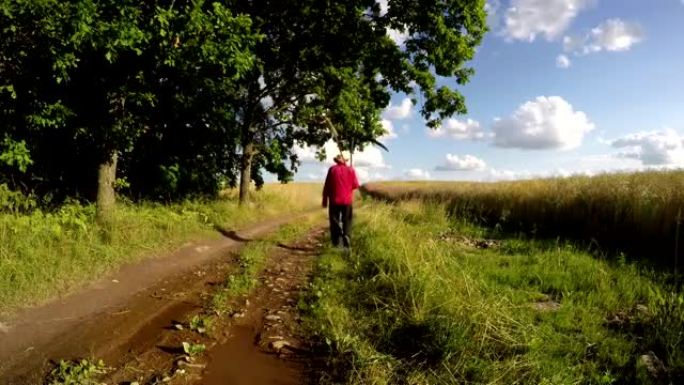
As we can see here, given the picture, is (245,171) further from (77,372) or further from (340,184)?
(77,372)

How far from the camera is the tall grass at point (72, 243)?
7.20 metres

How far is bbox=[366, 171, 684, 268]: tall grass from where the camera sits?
10.1 m

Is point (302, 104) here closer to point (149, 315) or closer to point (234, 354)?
point (149, 315)

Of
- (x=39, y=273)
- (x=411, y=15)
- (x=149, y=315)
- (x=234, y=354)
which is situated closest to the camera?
(x=234, y=354)

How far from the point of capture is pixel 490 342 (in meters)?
4.97

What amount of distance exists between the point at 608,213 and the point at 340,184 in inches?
259

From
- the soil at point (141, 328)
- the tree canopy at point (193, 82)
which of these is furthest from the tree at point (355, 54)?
the soil at point (141, 328)

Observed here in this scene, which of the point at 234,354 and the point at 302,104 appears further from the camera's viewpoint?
the point at 302,104

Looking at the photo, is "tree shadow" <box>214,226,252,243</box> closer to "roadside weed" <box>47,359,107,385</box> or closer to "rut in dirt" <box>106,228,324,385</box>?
"rut in dirt" <box>106,228,324,385</box>

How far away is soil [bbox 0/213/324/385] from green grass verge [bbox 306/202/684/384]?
0.75 metres

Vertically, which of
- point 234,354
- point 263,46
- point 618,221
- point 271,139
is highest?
point 263,46

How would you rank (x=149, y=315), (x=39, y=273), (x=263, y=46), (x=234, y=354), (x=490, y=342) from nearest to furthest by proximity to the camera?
(x=490, y=342) < (x=234, y=354) < (x=149, y=315) < (x=39, y=273) < (x=263, y=46)

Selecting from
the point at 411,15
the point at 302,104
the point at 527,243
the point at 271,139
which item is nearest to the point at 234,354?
the point at 527,243

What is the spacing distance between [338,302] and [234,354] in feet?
6.08
